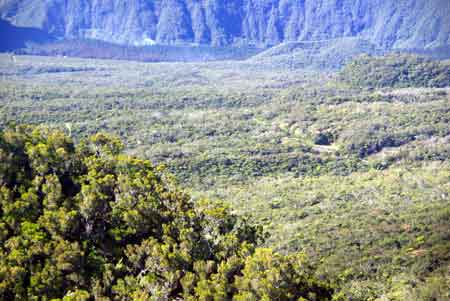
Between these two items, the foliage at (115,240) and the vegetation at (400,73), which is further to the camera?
the vegetation at (400,73)

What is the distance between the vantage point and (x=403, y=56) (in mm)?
118438

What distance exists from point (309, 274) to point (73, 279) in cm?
810

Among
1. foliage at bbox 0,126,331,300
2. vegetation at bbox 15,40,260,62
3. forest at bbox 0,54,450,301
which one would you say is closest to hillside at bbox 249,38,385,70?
vegetation at bbox 15,40,260,62

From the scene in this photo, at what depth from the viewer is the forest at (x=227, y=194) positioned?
65.6 ft

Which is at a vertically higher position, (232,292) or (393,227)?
(232,292)

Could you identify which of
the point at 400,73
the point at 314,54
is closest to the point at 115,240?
the point at 400,73

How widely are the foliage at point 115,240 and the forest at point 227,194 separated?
60 mm

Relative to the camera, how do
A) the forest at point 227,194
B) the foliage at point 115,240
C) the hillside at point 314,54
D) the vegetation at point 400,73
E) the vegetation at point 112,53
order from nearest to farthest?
the foliage at point 115,240
the forest at point 227,194
the vegetation at point 400,73
the hillside at point 314,54
the vegetation at point 112,53

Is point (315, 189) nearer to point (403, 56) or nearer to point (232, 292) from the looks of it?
point (232, 292)

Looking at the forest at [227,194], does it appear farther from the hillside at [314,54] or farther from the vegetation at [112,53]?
the vegetation at [112,53]

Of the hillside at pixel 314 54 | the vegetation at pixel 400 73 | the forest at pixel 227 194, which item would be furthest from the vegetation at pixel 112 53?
the vegetation at pixel 400 73

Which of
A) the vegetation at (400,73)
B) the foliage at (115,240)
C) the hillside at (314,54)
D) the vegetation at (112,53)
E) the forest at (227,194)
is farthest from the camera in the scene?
the vegetation at (112,53)

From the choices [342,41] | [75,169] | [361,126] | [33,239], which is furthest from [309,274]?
[342,41]

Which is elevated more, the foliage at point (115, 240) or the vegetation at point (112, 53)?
the foliage at point (115, 240)
